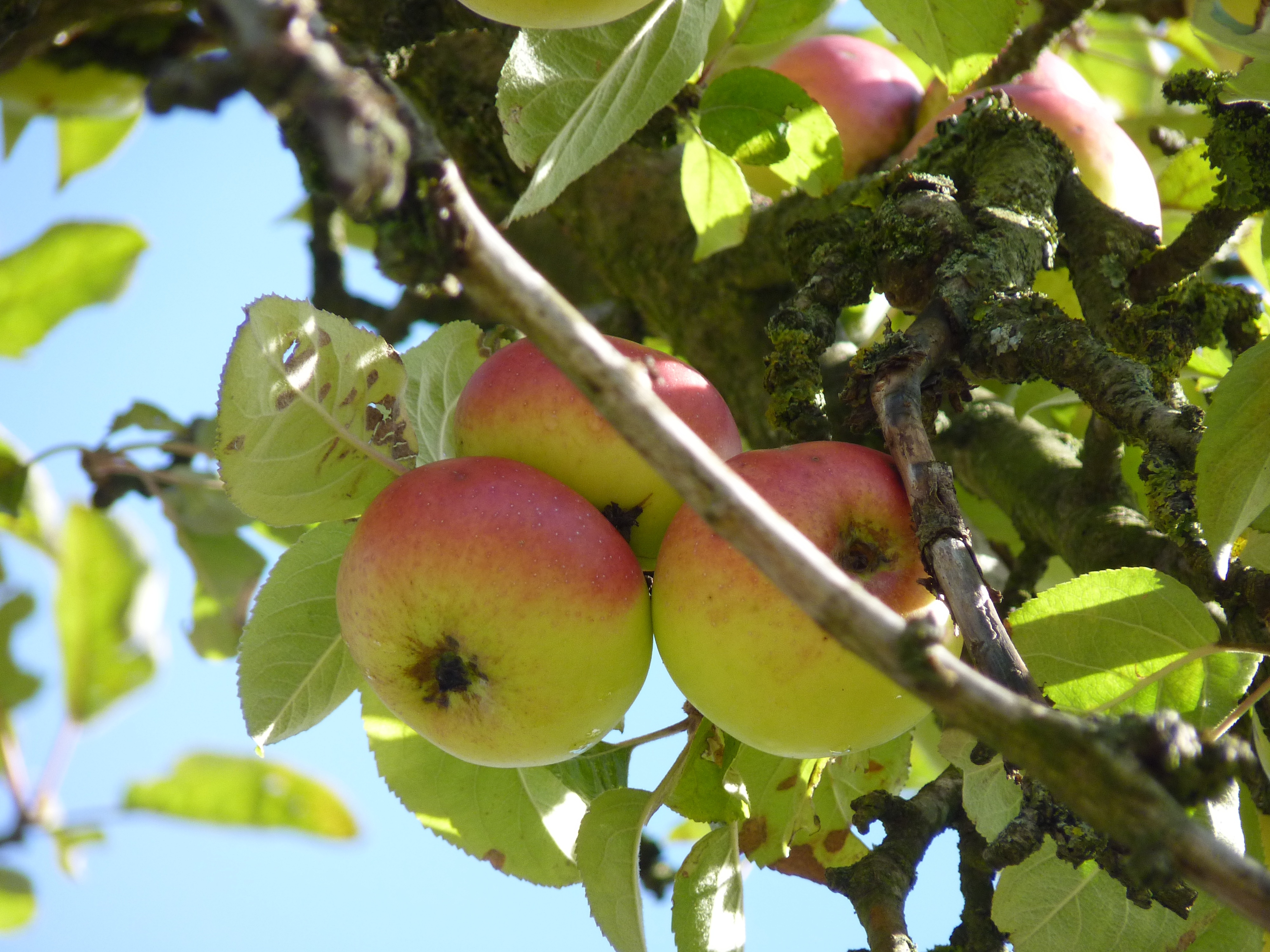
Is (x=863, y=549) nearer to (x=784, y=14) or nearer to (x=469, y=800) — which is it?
(x=469, y=800)

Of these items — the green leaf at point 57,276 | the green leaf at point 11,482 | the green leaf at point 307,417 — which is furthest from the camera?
the green leaf at point 57,276

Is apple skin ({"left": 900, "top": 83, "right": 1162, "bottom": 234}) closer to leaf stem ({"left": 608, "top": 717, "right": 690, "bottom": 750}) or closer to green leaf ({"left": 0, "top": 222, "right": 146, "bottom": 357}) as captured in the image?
leaf stem ({"left": 608, "top": 717, "right": 690, "bottom": 750})

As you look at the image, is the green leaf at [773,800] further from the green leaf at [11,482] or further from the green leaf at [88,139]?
the green leaf at [88,139]

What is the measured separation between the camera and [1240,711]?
2.82ft

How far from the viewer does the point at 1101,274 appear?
41.7 inches

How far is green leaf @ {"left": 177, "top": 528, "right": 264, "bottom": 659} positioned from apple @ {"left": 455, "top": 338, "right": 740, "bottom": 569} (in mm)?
983

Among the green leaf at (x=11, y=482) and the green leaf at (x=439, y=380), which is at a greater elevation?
the green leaf at (x=439, y=380)

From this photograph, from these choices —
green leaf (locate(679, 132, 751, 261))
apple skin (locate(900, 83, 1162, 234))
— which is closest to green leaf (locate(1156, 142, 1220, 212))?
apple skin (locate(900, 83, 1162, 234))

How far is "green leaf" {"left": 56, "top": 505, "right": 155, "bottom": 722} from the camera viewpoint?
159cm

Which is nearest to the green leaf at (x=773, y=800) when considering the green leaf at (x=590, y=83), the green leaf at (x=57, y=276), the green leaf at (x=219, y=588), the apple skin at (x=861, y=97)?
the green leaf at (x=590, y=83)

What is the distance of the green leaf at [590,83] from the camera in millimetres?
920

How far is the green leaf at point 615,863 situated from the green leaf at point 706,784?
0.12 feet

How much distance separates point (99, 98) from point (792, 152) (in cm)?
113

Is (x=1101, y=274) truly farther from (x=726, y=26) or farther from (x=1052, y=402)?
(x=726, y=26)
